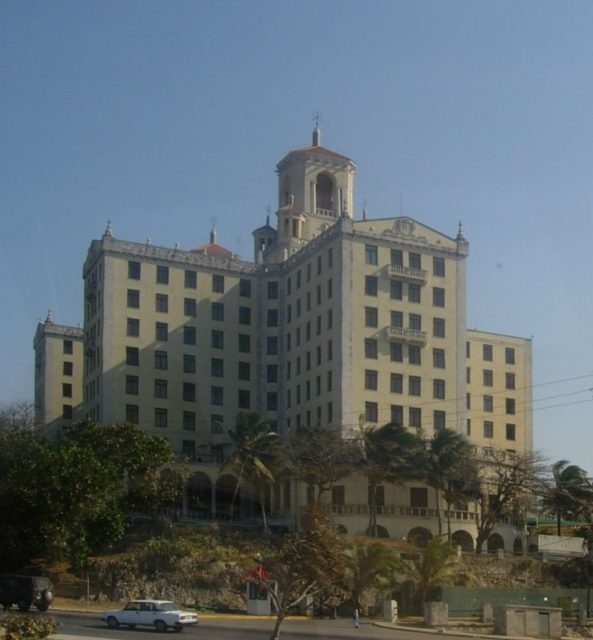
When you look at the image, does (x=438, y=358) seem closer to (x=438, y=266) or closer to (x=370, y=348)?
(x=370, y=348)

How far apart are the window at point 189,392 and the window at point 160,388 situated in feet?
6.08

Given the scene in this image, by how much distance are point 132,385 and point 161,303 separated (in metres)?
7.30

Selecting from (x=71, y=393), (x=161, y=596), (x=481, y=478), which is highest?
(x=71, y=393)

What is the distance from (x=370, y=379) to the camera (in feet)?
308

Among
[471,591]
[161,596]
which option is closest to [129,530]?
[161,596]

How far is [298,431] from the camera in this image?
8775cm

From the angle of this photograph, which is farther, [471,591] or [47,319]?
[47,319]

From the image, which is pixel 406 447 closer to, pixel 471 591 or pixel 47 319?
pixel 471 591

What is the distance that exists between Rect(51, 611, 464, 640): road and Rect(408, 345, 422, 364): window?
113 ft

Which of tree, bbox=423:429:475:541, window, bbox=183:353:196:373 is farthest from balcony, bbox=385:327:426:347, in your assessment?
window, bbox=183:353:196:373

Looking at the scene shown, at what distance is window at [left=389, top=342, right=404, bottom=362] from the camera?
95.1m

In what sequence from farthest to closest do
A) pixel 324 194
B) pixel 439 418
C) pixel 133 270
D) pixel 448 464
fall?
pixel 324 194
pixel 133 270
pixel 439 418
pixel 448 464

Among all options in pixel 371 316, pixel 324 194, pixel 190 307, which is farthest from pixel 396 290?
pixel 324 194

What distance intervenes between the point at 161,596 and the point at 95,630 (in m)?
22.1
